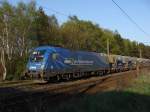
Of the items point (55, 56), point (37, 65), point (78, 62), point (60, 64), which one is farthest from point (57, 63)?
point (78, 62)

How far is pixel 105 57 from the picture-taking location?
47125 mm

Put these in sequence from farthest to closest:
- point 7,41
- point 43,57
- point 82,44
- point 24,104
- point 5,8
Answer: point 82,44
point 5,8
point 7,41
point 43,57
point 24,104

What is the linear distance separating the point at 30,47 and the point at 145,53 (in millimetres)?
110174

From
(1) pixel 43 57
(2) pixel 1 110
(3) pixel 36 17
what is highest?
(3) pixel 36 17

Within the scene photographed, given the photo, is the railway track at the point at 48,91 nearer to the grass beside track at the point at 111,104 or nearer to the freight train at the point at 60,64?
the grass beside track at the point at 111,104

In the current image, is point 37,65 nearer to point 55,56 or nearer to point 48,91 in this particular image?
point 55,56

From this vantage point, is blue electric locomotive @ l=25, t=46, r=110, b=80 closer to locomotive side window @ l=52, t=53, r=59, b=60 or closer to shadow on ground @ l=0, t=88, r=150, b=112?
locomotive side window @ l=52, t=53, r=59, b=60

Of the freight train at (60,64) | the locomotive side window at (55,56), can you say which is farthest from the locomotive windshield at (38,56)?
the locomotive side window at (55,56)

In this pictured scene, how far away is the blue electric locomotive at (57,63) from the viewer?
2795 centimetres

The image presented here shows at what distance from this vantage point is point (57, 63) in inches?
1164

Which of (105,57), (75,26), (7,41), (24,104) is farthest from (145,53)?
(24,104)

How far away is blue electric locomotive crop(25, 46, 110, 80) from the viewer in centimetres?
2795

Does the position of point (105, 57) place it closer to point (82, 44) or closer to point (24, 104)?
point (82, 44)

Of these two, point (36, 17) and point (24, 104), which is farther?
point (36, 17)
